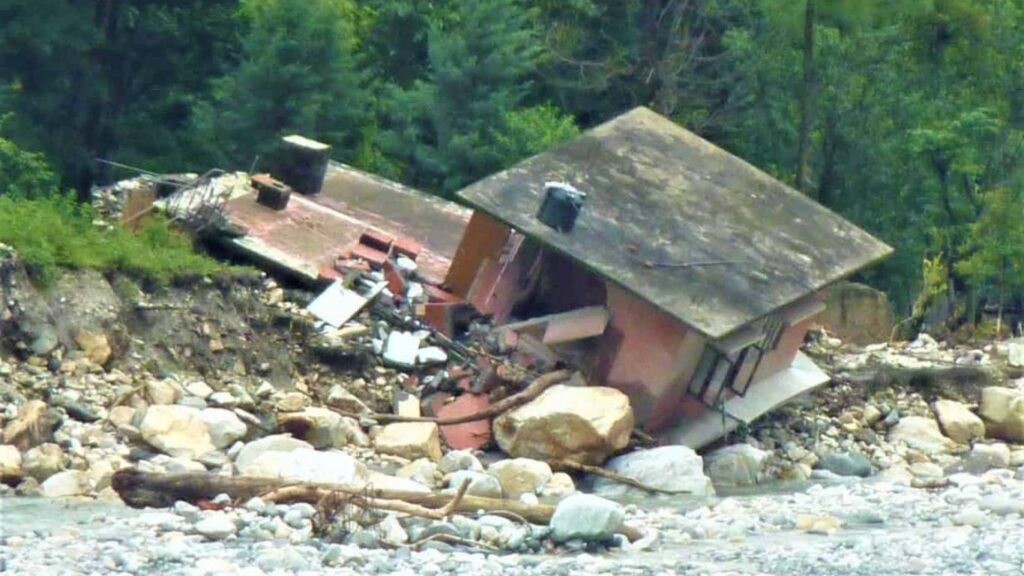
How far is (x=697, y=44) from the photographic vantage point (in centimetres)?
3631

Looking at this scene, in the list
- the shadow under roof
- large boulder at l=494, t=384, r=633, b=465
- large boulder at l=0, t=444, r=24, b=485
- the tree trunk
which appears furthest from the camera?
the tree trunk

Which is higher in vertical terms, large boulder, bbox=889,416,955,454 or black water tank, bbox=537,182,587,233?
black water tank, bbox=537,182,587,233

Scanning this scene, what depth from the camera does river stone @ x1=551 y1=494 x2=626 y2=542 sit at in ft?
40.7

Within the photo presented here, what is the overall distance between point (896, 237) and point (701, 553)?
69.3 ft

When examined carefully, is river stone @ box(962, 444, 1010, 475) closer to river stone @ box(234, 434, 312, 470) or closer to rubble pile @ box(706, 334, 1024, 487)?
rubble pile @ box(706, 334, 1024, 487)

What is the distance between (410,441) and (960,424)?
5.88m

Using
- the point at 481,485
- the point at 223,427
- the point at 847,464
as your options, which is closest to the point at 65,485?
the point at 223,427

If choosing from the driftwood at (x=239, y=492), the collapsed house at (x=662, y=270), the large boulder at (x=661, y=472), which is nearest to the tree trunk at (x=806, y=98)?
the collapsed house at (x=662, y=270)

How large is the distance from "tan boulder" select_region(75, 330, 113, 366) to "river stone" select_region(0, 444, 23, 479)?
6.47 ft

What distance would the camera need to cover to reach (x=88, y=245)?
1741 cm

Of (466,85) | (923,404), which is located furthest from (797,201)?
(466,85)

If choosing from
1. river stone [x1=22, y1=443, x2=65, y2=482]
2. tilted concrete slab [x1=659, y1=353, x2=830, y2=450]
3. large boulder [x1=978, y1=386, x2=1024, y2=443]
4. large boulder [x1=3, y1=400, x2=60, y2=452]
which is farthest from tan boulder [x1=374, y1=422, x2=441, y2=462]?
large boulder [x1=978, y1=386, x2=1024, y2=443]

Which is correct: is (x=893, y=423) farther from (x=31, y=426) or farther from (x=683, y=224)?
(x=31, y=426)

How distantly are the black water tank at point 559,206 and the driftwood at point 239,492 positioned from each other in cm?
571
